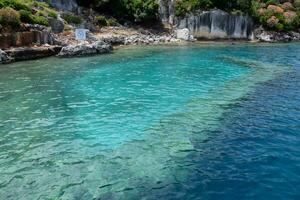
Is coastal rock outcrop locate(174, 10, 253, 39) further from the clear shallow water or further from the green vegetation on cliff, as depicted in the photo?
the clear shallow water

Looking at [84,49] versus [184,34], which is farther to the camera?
[184,34]

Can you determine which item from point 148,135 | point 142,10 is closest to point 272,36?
point 142,10

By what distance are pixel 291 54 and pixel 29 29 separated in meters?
33.4

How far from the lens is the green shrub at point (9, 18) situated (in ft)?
135

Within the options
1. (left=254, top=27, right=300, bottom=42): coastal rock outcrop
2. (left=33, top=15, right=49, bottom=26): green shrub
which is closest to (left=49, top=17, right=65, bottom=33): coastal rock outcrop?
(left=33, top=15, right=49, bottom=26): green shrub

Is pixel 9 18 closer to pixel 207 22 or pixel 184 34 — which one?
pixel 184 34

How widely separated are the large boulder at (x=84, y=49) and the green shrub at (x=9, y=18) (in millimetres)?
5914

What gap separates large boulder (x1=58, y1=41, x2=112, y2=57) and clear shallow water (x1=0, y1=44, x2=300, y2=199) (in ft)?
32.7

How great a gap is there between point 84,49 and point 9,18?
893 centimetres

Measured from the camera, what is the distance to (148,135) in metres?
17.4

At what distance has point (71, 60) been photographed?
134 feet

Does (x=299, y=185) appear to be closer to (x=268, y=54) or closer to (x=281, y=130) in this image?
(x=281, y=130)

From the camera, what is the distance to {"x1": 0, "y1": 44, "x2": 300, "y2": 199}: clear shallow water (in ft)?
41.1

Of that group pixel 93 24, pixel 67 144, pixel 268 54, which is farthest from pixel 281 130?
pixel 93 24
